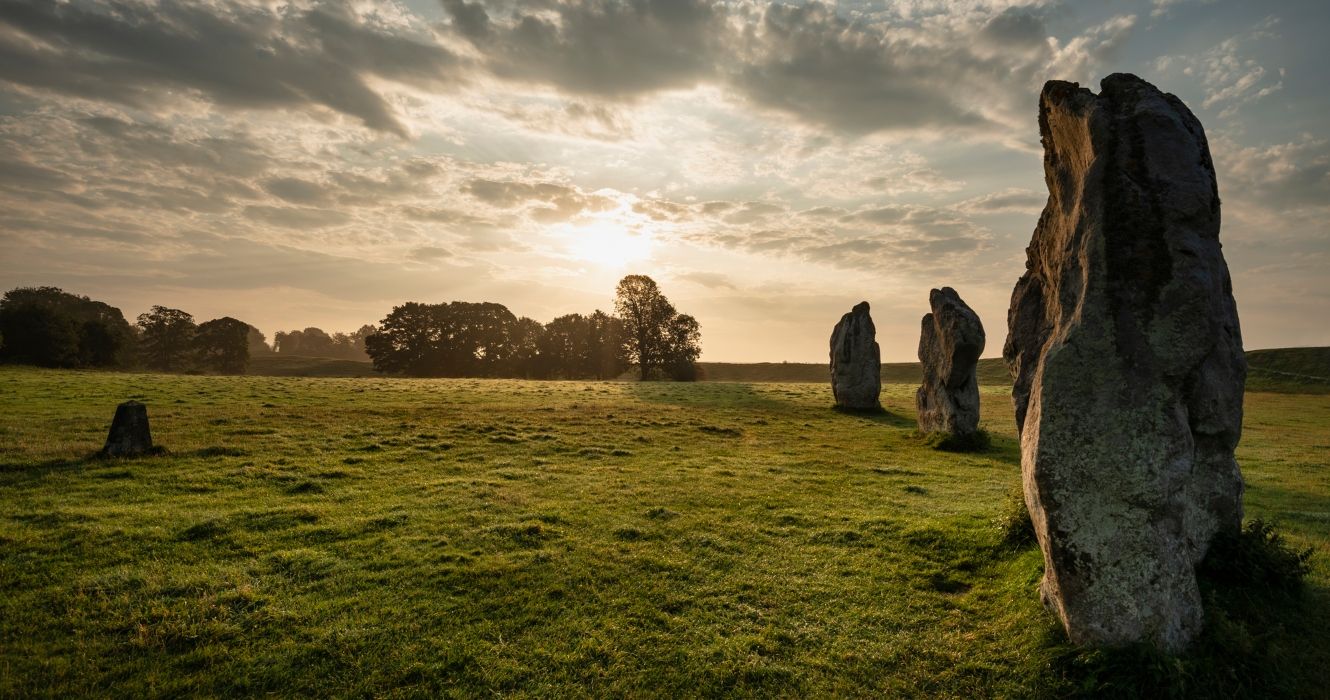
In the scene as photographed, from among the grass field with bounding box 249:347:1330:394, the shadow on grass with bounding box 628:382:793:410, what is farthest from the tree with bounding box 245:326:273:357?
the shadow on grass with bounding box 628:382:793:410

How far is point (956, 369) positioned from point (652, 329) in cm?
5310

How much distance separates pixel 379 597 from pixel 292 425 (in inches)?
714

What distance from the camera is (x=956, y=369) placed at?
23469mm

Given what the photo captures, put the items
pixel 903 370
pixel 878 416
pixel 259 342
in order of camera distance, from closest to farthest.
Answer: pixel 878 416 → pixel 903 370 → pixel 259 342

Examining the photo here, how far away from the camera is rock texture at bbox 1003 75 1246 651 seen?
22.1 ft

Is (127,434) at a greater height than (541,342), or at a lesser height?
lesser

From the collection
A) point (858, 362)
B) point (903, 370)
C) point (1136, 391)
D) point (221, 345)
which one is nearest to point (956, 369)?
point (858, 362)

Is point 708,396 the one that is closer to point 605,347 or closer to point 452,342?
point 605,347

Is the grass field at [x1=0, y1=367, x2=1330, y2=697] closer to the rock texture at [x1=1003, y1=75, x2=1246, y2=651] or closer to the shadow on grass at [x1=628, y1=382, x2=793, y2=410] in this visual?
the rock texture at [x1=1003, y1=75, x2=1246, y2=651]

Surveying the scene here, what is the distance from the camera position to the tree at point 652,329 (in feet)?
244

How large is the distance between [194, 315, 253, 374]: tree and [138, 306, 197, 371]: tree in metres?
1.62

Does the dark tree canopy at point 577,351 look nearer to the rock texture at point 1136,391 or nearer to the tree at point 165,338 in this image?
the tree at point 165,338

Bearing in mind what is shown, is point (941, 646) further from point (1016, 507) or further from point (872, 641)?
point (1016, 507)

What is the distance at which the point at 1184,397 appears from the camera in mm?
7387
